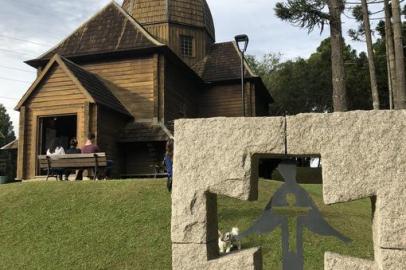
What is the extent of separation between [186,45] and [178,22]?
60.1 inches

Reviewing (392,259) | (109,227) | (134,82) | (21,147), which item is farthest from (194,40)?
(392,259)

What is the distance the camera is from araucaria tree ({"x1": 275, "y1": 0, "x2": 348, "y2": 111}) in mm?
15828

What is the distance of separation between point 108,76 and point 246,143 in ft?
59.4

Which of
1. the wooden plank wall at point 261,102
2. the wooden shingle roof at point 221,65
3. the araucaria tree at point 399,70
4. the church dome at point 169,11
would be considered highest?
the church dome at point 169,11

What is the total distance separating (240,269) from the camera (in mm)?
4910

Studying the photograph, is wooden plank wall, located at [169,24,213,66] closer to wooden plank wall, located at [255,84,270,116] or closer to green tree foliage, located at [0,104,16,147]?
wooden plank wall, located at [255,84,270,116]

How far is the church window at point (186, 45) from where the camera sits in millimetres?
28797

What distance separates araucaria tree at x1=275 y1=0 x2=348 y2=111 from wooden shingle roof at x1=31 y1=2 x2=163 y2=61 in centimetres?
679

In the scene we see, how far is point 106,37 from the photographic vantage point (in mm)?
23016

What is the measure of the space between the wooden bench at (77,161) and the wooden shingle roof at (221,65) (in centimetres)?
1347

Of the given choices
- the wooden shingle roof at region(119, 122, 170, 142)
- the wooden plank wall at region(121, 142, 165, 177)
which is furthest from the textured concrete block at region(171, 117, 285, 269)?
the wooden plank wall at region(121, 142, 165, 177)

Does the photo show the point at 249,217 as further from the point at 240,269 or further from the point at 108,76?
the point at 108,76

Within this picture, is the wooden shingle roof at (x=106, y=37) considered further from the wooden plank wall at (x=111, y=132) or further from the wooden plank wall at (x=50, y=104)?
the wooden plank wall at (x=111, y=132)

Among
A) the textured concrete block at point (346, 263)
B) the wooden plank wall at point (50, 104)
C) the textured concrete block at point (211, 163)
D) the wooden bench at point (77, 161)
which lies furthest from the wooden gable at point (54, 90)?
the textured concrete block at point (346, 263)
